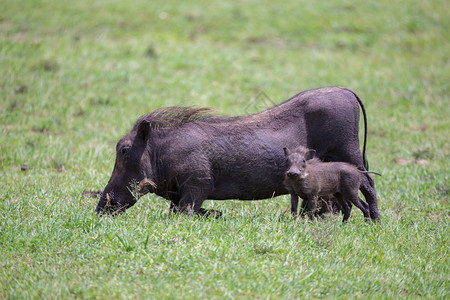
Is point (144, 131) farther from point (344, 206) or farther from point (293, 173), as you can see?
point (344, 206)

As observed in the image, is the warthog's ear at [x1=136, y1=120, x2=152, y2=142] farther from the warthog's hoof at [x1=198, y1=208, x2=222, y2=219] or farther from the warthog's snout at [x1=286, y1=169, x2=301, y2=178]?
the warthog's snout at [x1=286, y1=169, x2=301, y2=178]

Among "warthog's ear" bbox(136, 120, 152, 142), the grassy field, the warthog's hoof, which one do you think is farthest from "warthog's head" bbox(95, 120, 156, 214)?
the warthog's hoof

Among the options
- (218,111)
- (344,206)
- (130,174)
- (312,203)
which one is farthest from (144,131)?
(218,111)

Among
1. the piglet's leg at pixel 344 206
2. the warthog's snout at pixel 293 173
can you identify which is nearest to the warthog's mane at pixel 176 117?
the warthog's snout at pixel 293 173

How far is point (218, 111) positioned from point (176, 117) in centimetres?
539

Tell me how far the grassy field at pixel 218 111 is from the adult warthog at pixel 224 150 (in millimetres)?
280

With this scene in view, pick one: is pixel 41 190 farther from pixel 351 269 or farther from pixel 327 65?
pixel 327 65

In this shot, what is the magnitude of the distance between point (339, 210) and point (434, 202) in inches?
57.6

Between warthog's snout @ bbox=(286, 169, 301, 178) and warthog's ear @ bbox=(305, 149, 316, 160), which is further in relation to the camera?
warthog's ear @ bbox=(305, 149, 316, 160)

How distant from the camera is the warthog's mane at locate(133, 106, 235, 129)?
6.74 metres

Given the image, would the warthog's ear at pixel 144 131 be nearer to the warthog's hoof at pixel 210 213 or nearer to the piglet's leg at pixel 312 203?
the warthog's hoof at pixel 210 213

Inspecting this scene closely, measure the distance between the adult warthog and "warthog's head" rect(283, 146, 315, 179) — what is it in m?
0.16

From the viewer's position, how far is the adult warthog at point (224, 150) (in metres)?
6.48

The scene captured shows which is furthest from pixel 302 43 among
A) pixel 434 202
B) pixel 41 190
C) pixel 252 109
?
pixel 41 190
